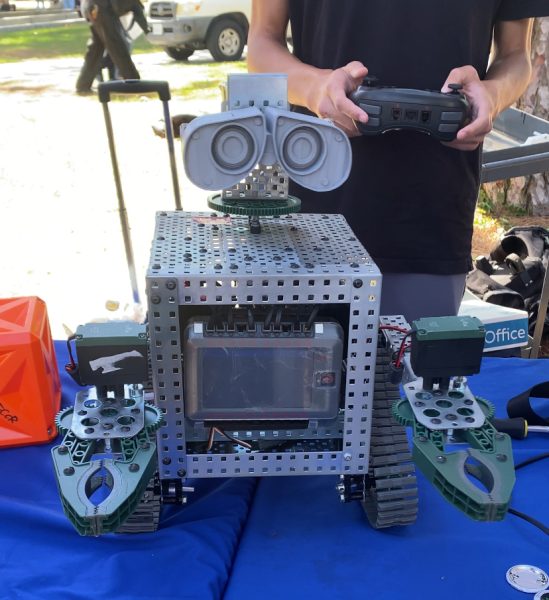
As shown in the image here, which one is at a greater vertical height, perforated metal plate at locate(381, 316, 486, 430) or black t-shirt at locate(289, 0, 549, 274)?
black t-shirt at locate(289, 0, 549, 274)

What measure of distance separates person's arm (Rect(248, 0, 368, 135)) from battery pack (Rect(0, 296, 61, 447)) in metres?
0.69

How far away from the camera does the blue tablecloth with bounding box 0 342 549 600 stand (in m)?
0.94

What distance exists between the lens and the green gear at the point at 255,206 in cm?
101

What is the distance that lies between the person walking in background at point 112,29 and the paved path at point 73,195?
20.4 inches

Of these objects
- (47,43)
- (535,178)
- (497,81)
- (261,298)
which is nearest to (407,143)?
(497,81)

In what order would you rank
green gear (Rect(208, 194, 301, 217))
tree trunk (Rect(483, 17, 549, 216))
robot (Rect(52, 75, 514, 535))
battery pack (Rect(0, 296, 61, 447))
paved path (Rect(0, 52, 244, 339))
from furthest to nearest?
tree trunk (Rect(483, 17, 549, 216)), paved path (Rect(0, 52, 244, 339)), battery pack (Rect(0, 296, 61, 447)), green gear (Rect(208, 194, 301, 217)), robot (Rect(52, 75, 514, 535))

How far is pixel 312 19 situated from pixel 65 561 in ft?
3.58

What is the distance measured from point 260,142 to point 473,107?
1.33 ft

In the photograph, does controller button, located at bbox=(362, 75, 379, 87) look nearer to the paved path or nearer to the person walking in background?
the paved path

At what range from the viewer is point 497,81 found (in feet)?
4.20

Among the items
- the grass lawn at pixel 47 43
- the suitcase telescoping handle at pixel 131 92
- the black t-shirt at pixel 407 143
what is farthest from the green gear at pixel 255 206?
the grass lawn at pixel 47 43

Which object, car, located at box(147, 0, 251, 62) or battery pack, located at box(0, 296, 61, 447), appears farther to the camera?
car, located at box(147, 0, 251, 62)

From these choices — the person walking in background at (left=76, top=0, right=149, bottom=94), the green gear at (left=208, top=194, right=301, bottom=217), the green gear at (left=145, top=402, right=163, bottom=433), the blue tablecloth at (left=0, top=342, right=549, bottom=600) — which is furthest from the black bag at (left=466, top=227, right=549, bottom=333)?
the person walking in background at (left=76, top=0, right=149, bottom=94)

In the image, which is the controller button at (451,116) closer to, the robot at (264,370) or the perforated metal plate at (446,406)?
the robot at (264,370)
